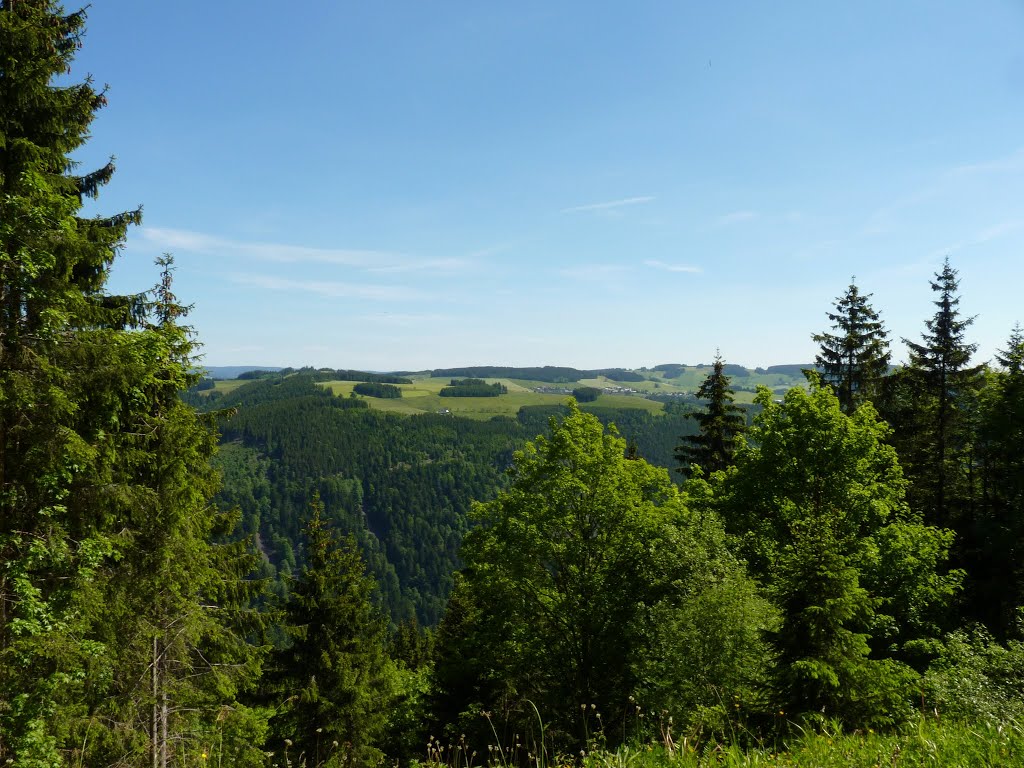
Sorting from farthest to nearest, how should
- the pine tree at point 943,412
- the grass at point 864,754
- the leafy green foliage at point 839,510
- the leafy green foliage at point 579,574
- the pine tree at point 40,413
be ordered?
1. the pine tree at point 943,412
2. the leafy green foliage at point 839,510
3. the leafy green foliage at point 579,574
4. the pine tree at point 40,413
5. the grass at point 864,754

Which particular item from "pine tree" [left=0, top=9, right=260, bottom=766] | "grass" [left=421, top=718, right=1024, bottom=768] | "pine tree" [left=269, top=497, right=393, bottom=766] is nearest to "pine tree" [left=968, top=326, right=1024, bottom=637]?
"grass" [left=421, top=718, right=1024, bottom=768]

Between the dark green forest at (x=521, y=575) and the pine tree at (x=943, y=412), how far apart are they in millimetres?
126

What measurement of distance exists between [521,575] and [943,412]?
23.6 metres

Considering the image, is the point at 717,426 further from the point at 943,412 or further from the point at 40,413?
the point at 40,413

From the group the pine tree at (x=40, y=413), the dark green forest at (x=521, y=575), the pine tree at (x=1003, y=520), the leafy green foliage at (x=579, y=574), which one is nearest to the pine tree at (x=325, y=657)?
the dark green forest at (x=521, y=575)

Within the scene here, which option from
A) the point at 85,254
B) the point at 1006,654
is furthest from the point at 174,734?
the point at 1006,654

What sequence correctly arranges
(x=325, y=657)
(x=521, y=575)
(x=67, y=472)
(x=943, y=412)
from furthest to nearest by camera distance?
(x=943, y=412), (x=325, y=657), (x=521, y=575), (x=67, y=472)

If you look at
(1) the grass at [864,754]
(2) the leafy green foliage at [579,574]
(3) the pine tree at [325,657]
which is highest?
(1) the grass at [864,754]

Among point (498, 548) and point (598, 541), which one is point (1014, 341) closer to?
point (598, 541)

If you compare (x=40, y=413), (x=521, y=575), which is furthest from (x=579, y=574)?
(x=40, y=413)

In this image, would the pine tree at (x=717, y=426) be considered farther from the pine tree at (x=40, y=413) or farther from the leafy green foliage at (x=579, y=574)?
the pine tree at (x=40, y=413)

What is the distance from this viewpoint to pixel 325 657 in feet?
72.5

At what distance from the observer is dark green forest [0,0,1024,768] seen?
9188mm

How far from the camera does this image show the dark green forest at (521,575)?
362 inches
